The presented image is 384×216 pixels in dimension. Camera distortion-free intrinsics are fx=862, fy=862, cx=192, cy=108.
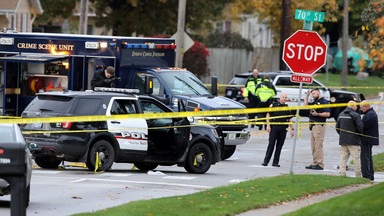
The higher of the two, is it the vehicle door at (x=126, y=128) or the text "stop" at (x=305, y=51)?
the text "stop" at (x=305, y=51)

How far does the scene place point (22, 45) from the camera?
74.7 feet

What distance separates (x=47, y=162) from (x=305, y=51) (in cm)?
566

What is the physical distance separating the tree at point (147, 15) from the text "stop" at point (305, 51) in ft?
103

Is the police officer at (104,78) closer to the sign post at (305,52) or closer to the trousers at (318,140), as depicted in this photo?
the trousers at (318,140)

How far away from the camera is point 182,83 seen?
71.9 feet

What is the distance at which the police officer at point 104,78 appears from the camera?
66.8 ft

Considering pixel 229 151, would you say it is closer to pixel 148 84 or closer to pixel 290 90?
pixel 148 84

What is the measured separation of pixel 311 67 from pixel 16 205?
8.18 metres

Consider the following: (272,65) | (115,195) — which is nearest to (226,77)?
(272,65)

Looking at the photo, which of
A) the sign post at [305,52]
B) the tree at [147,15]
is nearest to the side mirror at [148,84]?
the sign post at [305,52]

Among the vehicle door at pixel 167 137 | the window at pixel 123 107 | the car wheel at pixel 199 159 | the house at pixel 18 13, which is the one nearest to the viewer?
the window at pixel 123 107

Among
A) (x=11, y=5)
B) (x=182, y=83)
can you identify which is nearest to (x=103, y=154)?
(x=182, y=83)

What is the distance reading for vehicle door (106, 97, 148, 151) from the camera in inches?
656

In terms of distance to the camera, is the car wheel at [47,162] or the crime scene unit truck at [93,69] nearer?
the car wheel at [47,162]
